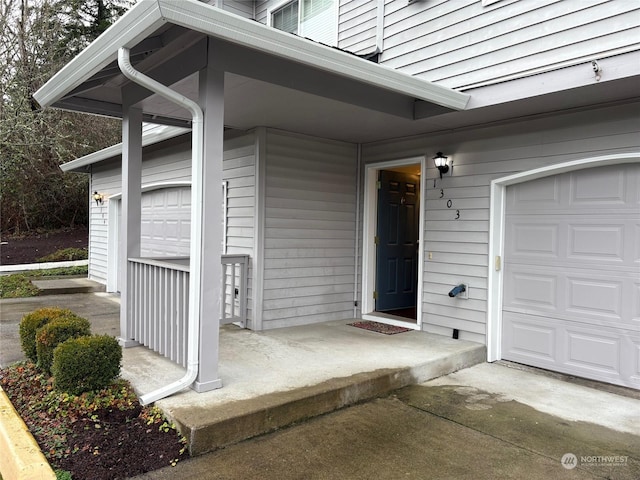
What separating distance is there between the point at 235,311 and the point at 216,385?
2.35 meters

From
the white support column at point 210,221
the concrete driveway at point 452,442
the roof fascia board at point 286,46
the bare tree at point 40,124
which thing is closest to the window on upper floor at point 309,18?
the roof fascia board at point 286,46

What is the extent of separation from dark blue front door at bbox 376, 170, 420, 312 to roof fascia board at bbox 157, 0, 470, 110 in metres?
2.27

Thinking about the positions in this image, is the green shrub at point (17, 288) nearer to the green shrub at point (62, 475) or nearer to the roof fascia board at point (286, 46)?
the green shrub at point (62, 475)

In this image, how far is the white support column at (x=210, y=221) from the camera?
3.18m

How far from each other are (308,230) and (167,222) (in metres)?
3.10

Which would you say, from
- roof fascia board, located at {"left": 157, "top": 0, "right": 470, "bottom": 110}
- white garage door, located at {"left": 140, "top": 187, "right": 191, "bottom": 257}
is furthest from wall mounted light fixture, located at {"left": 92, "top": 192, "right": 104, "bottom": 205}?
roof fascia board, located at {"left": 157, "top": 0, "right": 470, "bottom": 110}

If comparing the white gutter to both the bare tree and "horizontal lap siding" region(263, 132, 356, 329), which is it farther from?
the bare tree

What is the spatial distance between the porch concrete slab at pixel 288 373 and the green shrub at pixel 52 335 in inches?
19.1

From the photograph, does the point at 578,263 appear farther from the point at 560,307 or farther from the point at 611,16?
the point at 611,16

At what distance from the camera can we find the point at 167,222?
7.71 m

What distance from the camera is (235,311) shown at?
18.4ft

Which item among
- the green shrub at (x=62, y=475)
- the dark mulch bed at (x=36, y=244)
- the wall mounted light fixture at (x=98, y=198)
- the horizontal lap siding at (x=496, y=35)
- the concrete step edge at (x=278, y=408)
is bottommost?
the green shrub at (x=62, y=475)

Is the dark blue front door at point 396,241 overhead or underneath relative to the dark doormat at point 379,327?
overhead

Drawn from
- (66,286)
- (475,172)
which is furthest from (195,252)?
(66,286)
